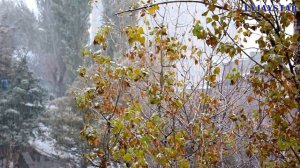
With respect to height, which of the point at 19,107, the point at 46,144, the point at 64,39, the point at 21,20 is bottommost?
the point at 46,144

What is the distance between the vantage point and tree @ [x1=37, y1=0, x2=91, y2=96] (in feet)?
42.3

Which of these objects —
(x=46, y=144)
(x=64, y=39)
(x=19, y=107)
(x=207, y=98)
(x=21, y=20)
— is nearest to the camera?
(x=207, y=98)

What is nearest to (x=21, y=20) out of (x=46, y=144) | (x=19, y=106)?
(x=46, y=144)

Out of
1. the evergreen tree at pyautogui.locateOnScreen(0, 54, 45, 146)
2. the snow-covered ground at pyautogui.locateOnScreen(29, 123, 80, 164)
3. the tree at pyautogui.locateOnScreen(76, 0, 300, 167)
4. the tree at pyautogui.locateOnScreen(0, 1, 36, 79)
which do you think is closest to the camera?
the tree at pyautogui.locateOnScreen(76, 0, 300, 167)

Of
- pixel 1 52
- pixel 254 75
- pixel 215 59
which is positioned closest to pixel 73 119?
pixel 1 52

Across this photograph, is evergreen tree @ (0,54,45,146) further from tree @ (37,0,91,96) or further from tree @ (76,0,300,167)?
tree @ (76,0,300,167)

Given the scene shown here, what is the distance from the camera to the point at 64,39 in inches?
527

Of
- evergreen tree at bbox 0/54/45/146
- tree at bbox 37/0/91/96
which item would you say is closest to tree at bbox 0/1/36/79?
tree at bbox 37/0/91/96

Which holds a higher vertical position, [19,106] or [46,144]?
[19,106]

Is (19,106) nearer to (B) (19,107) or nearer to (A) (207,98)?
(B) (19,107)

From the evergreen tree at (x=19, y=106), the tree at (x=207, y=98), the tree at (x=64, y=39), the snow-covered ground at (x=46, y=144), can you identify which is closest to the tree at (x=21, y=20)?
the tree at (x=64, y=39)

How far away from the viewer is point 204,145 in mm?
2244

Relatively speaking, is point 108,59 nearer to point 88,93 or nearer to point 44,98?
point 88,93

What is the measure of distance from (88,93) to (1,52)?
800 centimetres
